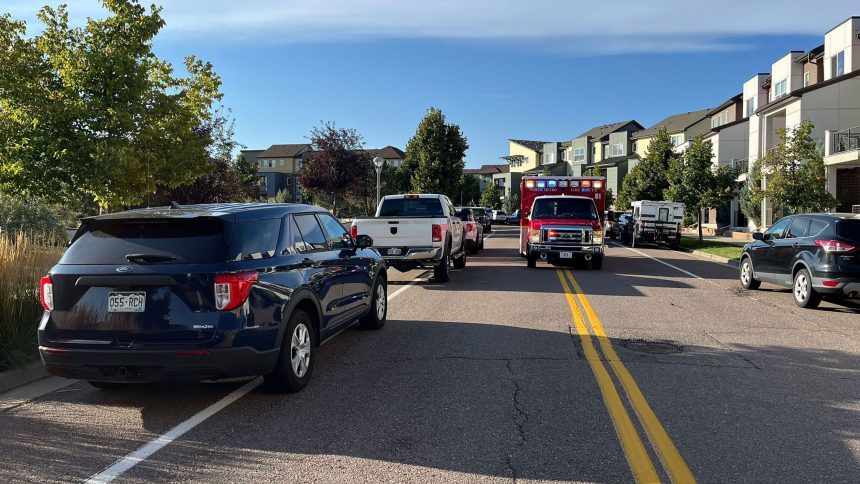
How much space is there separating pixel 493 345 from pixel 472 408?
8.30ft

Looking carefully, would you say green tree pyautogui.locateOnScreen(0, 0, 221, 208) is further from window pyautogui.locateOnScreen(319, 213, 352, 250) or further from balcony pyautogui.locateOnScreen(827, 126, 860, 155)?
balcony pyautogui.locateOnScreen(827, 126, 860, 155)

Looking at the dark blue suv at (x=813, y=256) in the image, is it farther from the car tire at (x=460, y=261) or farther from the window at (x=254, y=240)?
the window at (x=254, y=240)

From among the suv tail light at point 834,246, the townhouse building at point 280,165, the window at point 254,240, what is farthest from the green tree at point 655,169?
the townhouse building at point 280,165

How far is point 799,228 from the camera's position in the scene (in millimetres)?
12367

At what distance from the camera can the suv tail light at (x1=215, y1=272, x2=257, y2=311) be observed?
514 centimetres

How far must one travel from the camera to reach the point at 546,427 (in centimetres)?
500

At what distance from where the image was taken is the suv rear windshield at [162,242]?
527 centimetres

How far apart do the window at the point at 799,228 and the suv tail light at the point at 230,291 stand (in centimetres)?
1079

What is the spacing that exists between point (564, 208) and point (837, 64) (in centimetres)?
2508

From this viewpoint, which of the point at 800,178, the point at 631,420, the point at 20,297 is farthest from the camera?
the point at 800,178

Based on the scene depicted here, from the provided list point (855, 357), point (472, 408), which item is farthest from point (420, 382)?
point (855, 357)

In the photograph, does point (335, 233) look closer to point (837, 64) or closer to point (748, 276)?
point (748, 276)

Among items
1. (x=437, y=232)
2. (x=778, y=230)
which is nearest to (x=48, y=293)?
(x=437, y=232)

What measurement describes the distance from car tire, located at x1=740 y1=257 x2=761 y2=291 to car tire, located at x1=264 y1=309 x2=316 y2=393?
1084 centimetres
